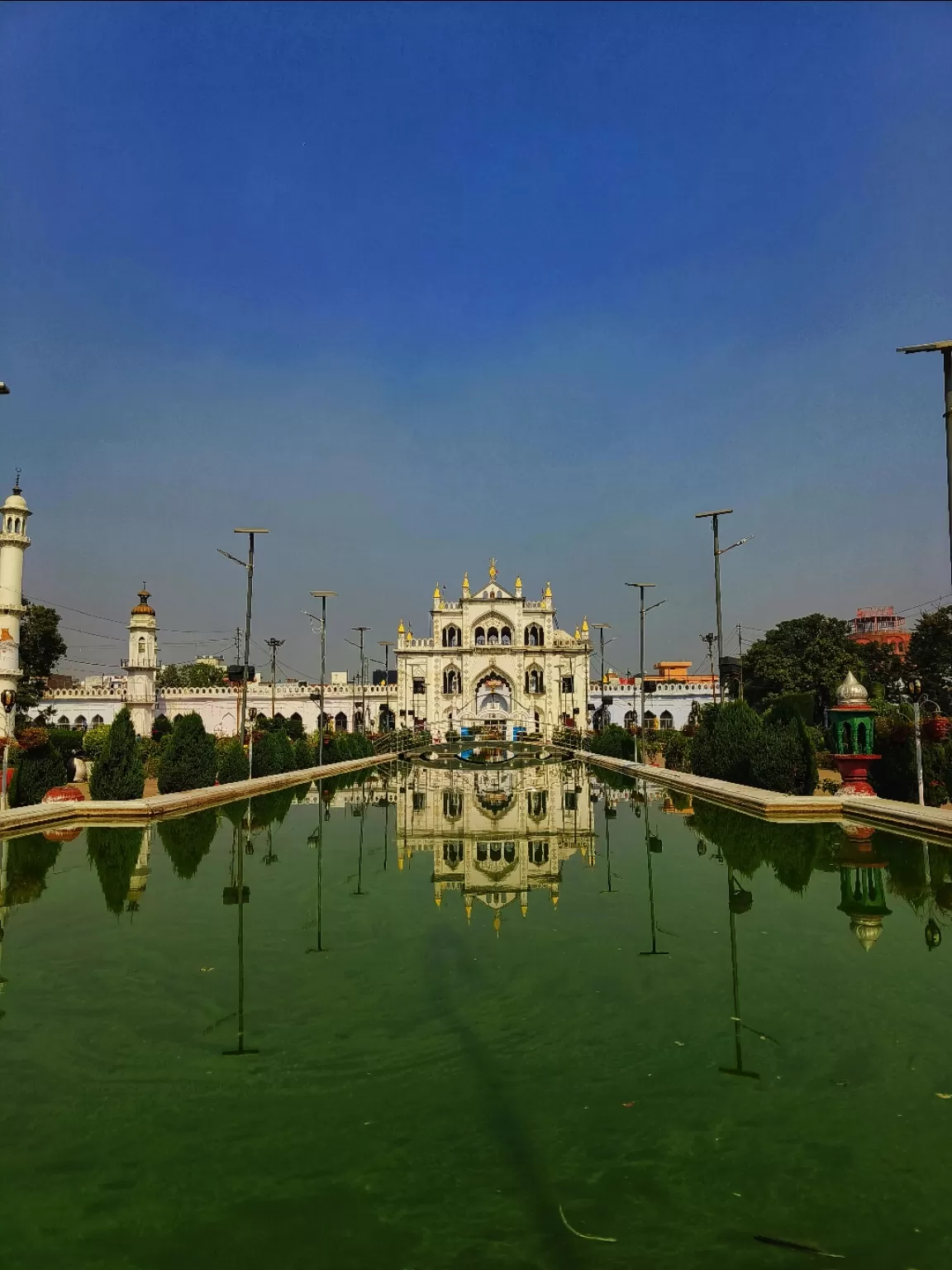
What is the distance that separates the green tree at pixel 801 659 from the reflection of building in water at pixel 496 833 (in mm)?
31207

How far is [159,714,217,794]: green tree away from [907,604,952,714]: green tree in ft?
131

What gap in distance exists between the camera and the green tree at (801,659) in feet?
171

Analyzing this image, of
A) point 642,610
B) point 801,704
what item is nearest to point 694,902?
point 801,704

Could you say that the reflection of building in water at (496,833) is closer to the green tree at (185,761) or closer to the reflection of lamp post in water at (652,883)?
the reflection of lamp post in water at (652,883)

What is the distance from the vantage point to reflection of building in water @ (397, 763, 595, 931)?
950 centimetres

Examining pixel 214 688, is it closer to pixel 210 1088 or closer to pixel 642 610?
pixel 642 610

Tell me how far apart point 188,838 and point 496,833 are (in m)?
4.86

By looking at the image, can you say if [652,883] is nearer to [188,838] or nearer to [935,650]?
[188,838]

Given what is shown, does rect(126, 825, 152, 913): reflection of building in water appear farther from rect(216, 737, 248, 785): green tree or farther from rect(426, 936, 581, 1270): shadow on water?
rect(216, 737, 248, 785): green tree

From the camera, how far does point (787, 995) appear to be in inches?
211

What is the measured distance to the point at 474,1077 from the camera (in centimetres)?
422

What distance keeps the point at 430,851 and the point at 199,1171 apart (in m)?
8.83

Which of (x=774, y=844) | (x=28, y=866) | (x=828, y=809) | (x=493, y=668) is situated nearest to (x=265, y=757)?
(x=28, y=866)

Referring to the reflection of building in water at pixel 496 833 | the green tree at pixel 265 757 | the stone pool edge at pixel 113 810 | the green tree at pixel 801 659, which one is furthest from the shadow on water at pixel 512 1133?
the green tree at pixel 801 659
